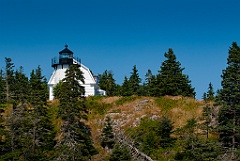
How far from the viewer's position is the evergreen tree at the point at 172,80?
4891cm

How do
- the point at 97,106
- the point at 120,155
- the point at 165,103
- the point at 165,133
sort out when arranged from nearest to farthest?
the point at 120,155 → the point at 165,133 → the point at 165,103 → the point at 97,106

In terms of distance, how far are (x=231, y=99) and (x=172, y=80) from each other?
16856 mm

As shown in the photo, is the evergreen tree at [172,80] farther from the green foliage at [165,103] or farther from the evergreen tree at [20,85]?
the evergreen tree at [20,85]

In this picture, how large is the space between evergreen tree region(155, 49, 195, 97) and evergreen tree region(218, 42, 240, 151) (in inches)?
624

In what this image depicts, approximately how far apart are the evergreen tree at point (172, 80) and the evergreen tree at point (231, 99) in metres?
15.8

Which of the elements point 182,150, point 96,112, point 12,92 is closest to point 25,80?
point 12,92

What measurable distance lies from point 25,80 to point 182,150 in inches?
1680

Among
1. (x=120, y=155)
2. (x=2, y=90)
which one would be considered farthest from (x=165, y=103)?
(x=2, y=90)

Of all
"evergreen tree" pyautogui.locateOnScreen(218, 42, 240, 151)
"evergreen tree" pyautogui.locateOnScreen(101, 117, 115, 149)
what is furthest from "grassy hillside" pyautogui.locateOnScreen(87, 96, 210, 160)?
"evergreen tree" pyautogui.locateOnScreen(218, 42, 240, 151)

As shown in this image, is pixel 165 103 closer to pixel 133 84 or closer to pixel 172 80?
pixel 172 80

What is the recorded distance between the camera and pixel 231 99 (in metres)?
33.0

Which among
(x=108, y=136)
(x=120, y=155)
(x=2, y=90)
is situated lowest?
(x=120, y=155)

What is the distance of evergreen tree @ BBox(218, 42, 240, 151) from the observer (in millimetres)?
31938

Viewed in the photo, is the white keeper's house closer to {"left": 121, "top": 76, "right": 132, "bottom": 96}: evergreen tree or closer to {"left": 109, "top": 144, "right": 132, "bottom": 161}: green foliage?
{"left": 121, "top": 76, "right": 132, "bottom": 96}: evergreen tree
